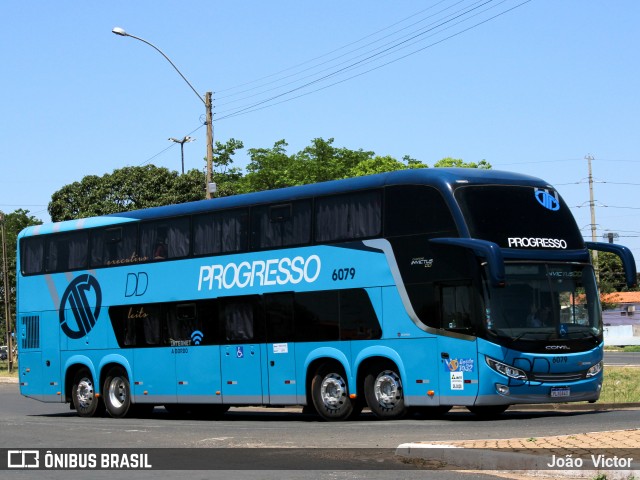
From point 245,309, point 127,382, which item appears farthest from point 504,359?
point 127,382

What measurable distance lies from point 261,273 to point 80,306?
6.05 m

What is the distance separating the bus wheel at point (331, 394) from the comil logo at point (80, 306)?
6.79 metres

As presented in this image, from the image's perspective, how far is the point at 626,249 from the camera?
21562mm

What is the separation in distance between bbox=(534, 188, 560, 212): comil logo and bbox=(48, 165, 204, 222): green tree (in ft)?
145

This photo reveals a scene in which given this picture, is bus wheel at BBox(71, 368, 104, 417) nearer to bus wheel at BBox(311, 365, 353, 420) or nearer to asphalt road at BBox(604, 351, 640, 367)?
bus wheel at BBox(311, 365, 353, 420)

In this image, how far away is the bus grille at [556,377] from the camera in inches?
784

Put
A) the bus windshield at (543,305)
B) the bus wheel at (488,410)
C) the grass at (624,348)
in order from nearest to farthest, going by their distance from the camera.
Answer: the bus windshield at (543,305), the bus wheel at (488,410), the grass at (624,348)

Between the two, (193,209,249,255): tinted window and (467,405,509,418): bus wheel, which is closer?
Answer: (467,405,509,418): bus wheel

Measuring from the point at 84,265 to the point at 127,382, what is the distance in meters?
2.85

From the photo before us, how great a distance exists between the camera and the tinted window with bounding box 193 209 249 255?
78.6ft

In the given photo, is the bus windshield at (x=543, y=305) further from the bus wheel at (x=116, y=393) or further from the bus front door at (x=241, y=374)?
the bus wheel at (x=116, y=393)

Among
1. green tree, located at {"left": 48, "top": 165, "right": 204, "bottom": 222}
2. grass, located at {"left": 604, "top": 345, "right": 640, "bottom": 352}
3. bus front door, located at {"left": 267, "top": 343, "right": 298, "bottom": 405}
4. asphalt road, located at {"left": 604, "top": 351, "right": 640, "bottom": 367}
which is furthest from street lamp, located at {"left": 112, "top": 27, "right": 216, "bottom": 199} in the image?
grass, located at {"left": 604, "top": 345, "right": 640, "bottom": 352}

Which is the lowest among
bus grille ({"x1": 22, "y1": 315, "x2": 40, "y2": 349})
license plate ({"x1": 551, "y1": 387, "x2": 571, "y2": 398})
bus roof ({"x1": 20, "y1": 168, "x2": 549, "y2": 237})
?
license plate ({"x1": 551, "y1": 387, "x2": 571, "y2": 398})

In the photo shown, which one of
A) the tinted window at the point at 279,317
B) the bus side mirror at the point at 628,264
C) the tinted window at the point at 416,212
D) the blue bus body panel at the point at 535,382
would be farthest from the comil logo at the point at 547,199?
the tinted window at the point at 279,317
